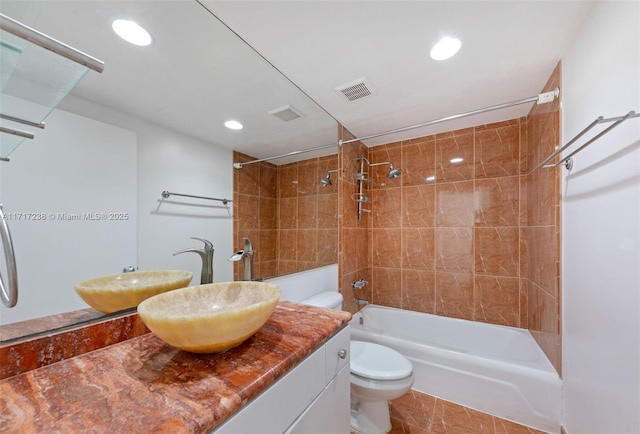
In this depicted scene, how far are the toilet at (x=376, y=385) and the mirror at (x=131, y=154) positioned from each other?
1.03m

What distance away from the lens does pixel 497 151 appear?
2.23 meters

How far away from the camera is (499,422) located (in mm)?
1564

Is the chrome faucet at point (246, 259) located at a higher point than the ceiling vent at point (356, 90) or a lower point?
lower

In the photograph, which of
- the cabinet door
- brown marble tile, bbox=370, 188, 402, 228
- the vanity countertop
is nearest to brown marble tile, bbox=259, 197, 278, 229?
the vanity countertop

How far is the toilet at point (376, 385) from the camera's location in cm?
142

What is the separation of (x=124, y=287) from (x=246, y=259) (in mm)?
568

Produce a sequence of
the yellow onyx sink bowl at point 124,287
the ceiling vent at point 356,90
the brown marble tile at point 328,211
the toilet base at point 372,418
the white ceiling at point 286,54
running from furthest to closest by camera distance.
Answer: the brown marble tile at point 328,211 → the ceiling vent at point 356,90 → the toilet base at point 372,418 → the white ceiling at point 286,54 → the yellow onyx sink bowl at point 124,287

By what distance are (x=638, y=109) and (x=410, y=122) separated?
1.52 meters

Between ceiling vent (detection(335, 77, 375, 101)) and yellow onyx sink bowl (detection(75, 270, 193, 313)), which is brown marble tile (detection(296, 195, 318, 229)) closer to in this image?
ceiling vent (detection(335, 77, 375, 101))

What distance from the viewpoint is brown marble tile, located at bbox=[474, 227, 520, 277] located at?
215cm

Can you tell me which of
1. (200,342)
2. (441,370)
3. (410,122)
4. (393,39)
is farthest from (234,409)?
(410,122)

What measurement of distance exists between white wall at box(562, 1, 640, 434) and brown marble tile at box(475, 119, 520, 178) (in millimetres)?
839

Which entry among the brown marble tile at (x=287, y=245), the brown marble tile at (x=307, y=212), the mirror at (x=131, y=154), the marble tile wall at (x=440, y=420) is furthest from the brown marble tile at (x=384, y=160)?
the marble tile wall at (x=440, y=420)

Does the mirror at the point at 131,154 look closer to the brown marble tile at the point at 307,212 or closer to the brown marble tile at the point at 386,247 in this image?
the brown marble tile at the point at 307,212
